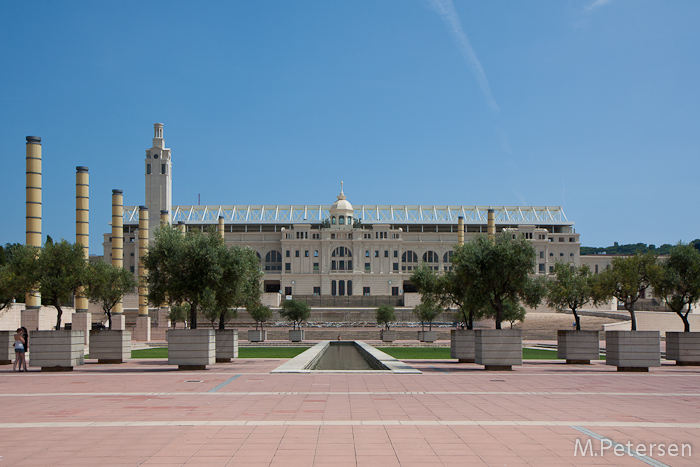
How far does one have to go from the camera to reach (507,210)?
10819 cm

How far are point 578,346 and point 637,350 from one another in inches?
123

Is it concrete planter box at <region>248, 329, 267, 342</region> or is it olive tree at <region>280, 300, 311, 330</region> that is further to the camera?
olive tree at <region>280, 300, 311, 330</region>

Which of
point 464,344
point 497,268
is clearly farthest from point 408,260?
point 497,268

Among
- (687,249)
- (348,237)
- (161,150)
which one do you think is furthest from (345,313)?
(687,249)

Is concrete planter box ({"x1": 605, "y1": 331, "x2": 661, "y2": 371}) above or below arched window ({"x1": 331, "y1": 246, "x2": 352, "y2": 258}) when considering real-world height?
below

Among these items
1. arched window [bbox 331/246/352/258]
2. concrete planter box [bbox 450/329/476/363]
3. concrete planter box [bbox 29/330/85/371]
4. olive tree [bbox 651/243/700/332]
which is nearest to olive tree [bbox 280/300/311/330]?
olive tree [bbox 651/243/700/332]

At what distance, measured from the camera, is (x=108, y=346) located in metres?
23.8

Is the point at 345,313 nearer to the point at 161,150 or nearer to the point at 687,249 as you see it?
the point at 161,150

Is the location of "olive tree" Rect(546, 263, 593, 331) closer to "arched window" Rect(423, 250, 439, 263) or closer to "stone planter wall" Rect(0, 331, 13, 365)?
"stone planter wall" Rect(0, 331, 13, 365)

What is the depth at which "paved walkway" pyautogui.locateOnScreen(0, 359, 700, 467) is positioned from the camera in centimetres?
766

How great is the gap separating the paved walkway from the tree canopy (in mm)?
7699

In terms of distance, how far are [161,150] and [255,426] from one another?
90.0 meters

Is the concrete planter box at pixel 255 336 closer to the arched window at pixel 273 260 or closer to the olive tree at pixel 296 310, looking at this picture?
the olive tree at pixel 296 310

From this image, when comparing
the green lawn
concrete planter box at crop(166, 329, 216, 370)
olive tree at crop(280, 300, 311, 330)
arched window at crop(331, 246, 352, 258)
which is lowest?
the green lawn
